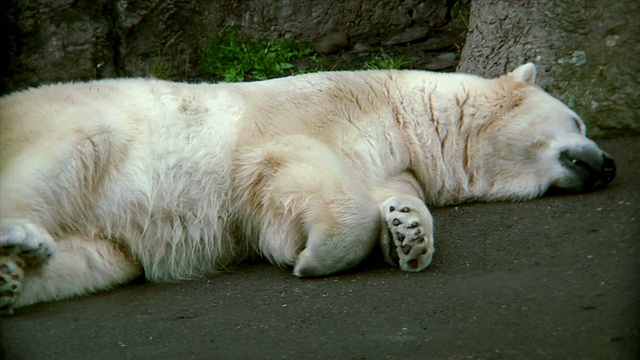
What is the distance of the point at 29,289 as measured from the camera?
319cm

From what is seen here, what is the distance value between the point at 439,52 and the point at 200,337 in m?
4.37

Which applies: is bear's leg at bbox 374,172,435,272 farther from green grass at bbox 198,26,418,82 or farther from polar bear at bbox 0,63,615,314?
green grass at bbox 198,26,418,82

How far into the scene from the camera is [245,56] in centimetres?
630

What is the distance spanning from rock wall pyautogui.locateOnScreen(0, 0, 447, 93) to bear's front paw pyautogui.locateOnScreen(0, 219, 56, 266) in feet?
9.11

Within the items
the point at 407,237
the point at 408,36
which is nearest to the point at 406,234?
the point at 407,237

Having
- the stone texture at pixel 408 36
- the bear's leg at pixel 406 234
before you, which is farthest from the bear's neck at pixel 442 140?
the stone texture at pixel 408 36

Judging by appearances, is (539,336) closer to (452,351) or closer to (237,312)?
(452,351)

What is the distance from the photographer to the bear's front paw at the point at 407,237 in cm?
334

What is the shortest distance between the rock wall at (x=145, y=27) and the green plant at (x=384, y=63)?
37 cm

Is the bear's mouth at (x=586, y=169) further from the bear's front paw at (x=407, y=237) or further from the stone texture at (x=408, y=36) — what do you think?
the stone texture at (x=408, y=36)

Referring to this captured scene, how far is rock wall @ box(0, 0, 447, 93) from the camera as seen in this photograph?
5664mm

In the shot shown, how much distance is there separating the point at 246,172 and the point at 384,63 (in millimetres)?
2933

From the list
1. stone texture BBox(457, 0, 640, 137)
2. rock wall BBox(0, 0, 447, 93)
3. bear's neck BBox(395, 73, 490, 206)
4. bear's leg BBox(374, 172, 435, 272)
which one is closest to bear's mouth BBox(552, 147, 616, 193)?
bear's neck BBox(395, 73, 490, 206)

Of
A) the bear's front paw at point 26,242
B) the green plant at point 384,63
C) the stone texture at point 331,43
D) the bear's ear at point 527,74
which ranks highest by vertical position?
the stone texture at point 331,43
